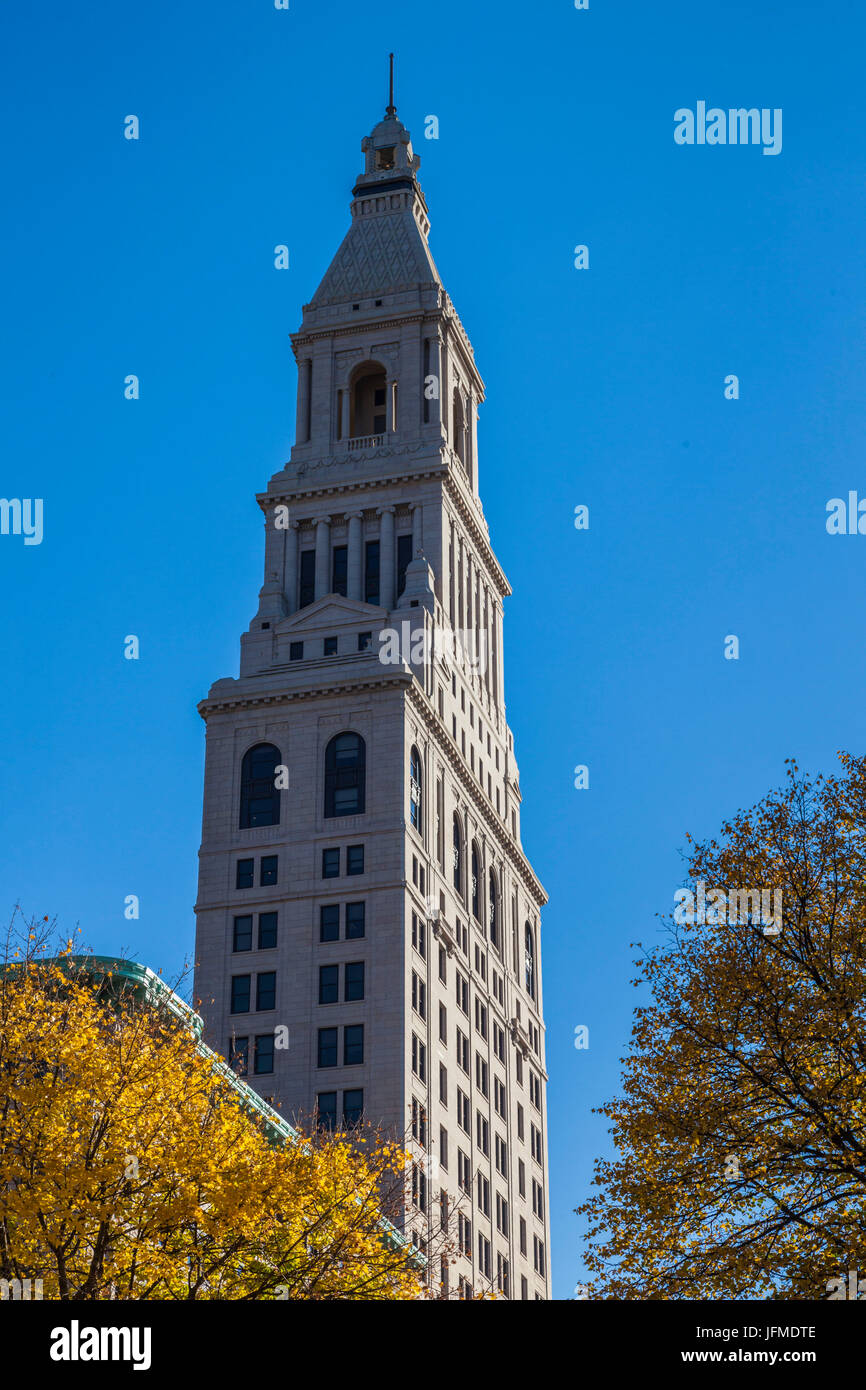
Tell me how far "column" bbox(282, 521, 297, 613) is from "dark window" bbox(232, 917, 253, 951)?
2311cm

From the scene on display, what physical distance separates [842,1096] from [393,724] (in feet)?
227

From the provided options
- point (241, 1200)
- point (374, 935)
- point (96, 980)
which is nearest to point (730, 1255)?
point (241, 1200)

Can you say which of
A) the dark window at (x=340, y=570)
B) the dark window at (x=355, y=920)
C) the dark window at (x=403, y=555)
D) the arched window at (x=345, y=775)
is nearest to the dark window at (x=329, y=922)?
the dark window at (x=355, y=920)

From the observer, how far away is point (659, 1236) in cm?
3462

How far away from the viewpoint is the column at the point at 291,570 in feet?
378

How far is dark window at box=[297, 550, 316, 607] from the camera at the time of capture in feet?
380

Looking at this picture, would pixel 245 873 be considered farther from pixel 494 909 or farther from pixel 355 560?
A: pixel 355 560

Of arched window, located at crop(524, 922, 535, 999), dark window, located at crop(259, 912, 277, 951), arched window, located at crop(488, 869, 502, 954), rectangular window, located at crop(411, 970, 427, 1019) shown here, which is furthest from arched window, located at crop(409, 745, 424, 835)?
arched window, located at crop(524, 922, 535, 999)

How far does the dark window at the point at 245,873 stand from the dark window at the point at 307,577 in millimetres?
20648

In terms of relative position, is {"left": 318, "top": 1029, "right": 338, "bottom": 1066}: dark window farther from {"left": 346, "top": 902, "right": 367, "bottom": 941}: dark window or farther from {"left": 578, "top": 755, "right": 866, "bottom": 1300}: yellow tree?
{"left": 578, "top": 755, "right": 866, "bottom": 1300}: yellow tree

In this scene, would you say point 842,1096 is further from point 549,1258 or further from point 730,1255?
point 549,1258

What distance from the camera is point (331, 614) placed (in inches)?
4348

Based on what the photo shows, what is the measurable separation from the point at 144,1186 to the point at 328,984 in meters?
62.3

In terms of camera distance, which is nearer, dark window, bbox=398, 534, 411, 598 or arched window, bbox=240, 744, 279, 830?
arched window, bbox=240, 744, 279, 830
